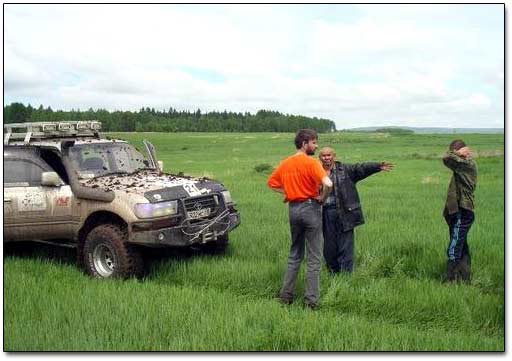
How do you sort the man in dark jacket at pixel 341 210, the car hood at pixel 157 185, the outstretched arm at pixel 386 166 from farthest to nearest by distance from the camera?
the car hood at pixel 157 185, the man in dark jacket at pixel 341 210, the outstretched arm at pixel 386 166

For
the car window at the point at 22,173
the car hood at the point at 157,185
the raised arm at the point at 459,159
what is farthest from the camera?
the car window at the point at 22,173

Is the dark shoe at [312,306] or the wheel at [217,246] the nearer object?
the dark shoe at [312,306]

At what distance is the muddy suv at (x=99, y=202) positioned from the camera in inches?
261

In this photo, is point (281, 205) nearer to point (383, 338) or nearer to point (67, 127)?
point (67, 127)

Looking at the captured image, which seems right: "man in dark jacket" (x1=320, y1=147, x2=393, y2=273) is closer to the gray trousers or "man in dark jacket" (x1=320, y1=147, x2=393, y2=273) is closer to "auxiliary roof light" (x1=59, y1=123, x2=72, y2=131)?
the gray trousers

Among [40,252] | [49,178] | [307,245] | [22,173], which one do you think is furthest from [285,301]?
[40,252]

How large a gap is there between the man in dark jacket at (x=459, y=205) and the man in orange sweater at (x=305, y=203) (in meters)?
1.40

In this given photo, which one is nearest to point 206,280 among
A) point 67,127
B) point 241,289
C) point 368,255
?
point 241,289

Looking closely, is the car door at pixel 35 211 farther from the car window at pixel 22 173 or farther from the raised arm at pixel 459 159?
the raised arm at pixel 459 159

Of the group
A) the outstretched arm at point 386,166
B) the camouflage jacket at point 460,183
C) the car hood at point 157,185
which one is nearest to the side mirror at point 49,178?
the car hood at point 157,185

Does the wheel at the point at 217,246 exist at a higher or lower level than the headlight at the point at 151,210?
lower

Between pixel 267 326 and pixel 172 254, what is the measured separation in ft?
9.13

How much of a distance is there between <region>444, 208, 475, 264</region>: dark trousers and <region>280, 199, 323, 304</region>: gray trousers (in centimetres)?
151

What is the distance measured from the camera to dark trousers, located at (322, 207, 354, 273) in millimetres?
6617
